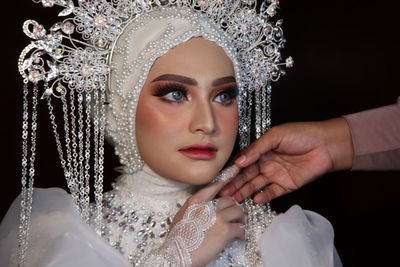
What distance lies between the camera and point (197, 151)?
5.64ft

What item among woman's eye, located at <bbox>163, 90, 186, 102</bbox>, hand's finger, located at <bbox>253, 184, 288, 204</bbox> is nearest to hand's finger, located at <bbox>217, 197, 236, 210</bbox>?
hand's finger, located at <bbox>253, 184, 288, 204</bbox>

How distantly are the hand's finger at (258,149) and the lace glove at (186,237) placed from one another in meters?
0.29

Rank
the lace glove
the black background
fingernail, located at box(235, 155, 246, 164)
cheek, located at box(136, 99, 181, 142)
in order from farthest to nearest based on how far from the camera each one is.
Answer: the black background, fingernail, located at box(235, 155, 246, 164), cheek, located at box(136, 99, 181, 142), the lace glove

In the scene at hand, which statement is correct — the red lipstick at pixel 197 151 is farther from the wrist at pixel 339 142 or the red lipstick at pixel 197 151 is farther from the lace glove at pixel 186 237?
the wrist at pixel 339 142

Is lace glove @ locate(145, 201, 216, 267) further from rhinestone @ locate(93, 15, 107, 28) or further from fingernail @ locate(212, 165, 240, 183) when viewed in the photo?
rhinestone @ locate(93, 15, 107, 28)

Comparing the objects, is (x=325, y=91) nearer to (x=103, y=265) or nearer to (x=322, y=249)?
(x=322, y=249)

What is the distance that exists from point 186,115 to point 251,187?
56 centimetres

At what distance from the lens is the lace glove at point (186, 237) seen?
1.59 metres

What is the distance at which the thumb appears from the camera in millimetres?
1795

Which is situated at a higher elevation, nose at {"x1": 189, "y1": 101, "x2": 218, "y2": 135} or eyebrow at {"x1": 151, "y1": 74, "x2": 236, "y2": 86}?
eyebrow at {"x1": 151, "y1": 74, "x2": 236, "y2": 86}

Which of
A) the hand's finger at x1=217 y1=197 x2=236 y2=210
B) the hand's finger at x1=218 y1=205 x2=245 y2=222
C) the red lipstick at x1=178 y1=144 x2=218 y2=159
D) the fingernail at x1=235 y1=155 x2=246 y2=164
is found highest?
the red lipstick at x1=178 y1=144 x2=218 y2=159

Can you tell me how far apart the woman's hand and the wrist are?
521 millimetres

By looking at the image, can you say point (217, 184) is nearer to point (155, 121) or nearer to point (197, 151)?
point (197, 151)

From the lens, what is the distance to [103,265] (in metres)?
1.62
